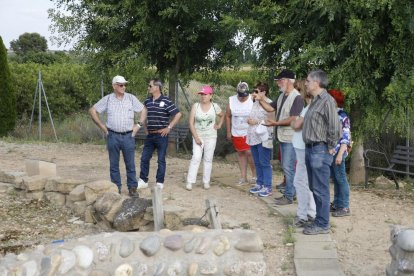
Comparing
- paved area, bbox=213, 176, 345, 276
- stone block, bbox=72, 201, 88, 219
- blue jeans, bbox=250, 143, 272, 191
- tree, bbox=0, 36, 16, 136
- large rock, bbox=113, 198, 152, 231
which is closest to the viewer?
paved area, bbox=213, 176, 345, 276

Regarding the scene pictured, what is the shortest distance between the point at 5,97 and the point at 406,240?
13083 millimetres

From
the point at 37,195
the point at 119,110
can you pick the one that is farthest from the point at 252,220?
the point at 37,195

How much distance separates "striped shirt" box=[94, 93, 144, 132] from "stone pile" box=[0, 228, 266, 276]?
9.54ft

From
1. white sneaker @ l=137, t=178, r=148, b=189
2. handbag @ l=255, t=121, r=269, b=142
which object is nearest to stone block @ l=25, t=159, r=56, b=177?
white sneaker @ l=137, t=178, r=148, b=189

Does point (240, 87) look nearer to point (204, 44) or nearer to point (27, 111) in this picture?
point (204, 44)

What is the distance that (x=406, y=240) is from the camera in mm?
4062

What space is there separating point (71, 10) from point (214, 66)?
3.18m

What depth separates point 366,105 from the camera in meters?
8.85

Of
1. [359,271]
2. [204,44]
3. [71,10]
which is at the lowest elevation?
[359,271]

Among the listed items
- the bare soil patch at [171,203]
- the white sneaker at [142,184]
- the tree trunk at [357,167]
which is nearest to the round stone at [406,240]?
the bare soil patch at [171,203]

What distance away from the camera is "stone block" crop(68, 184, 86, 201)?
7586 millimetres

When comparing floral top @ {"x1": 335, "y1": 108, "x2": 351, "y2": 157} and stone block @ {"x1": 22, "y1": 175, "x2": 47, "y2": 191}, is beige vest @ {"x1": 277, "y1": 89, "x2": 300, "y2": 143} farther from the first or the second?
stone block @ {"x1": 22, "y1": 175, "x2": 47, "y2": 191}

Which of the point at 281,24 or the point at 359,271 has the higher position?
the point at 281,24

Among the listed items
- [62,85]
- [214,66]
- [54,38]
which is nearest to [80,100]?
[62,85]
